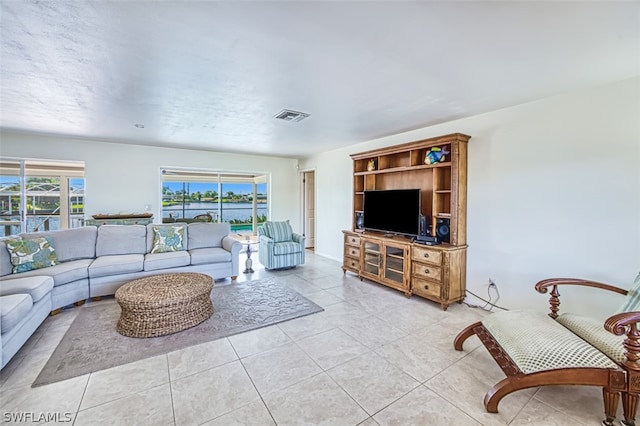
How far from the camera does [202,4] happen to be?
60.4 inches

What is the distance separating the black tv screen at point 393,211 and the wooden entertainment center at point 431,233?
11 centimetres

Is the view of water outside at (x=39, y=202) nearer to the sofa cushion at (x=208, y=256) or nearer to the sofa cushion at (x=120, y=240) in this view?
the sofa cushion at (x=120, y=240)

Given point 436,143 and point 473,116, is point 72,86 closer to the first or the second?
point 436,143

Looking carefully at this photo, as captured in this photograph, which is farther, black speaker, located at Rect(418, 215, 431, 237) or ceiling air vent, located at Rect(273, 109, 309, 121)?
black speaker, located at Rect(418, 215, 431, 237)

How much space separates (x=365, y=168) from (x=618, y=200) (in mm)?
3296

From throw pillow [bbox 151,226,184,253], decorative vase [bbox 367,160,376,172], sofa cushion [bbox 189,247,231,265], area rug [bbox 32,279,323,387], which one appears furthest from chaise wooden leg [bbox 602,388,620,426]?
throw pillow [bbox 151,226,184,253]

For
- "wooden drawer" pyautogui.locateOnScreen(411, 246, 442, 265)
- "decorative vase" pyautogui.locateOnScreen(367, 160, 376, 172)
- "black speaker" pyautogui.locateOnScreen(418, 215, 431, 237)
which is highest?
"decorative vase" pyautogui.locateOnScreen(367, 160, 376, 172)

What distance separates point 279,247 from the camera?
204 inches

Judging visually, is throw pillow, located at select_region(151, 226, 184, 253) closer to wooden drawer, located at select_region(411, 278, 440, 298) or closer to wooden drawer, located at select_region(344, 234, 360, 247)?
wooden drawer, located at select_region(344, 234, 360, 247)

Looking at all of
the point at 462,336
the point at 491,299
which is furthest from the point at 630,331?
the point at 491,299

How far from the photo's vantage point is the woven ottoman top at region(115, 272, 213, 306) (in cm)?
277

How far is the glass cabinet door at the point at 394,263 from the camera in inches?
157

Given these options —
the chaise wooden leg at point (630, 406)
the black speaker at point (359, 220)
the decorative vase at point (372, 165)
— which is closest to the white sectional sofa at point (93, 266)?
the black speaker at point (359, 220)

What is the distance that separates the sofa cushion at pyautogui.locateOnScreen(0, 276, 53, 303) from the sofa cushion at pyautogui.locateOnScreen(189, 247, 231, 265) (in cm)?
166
